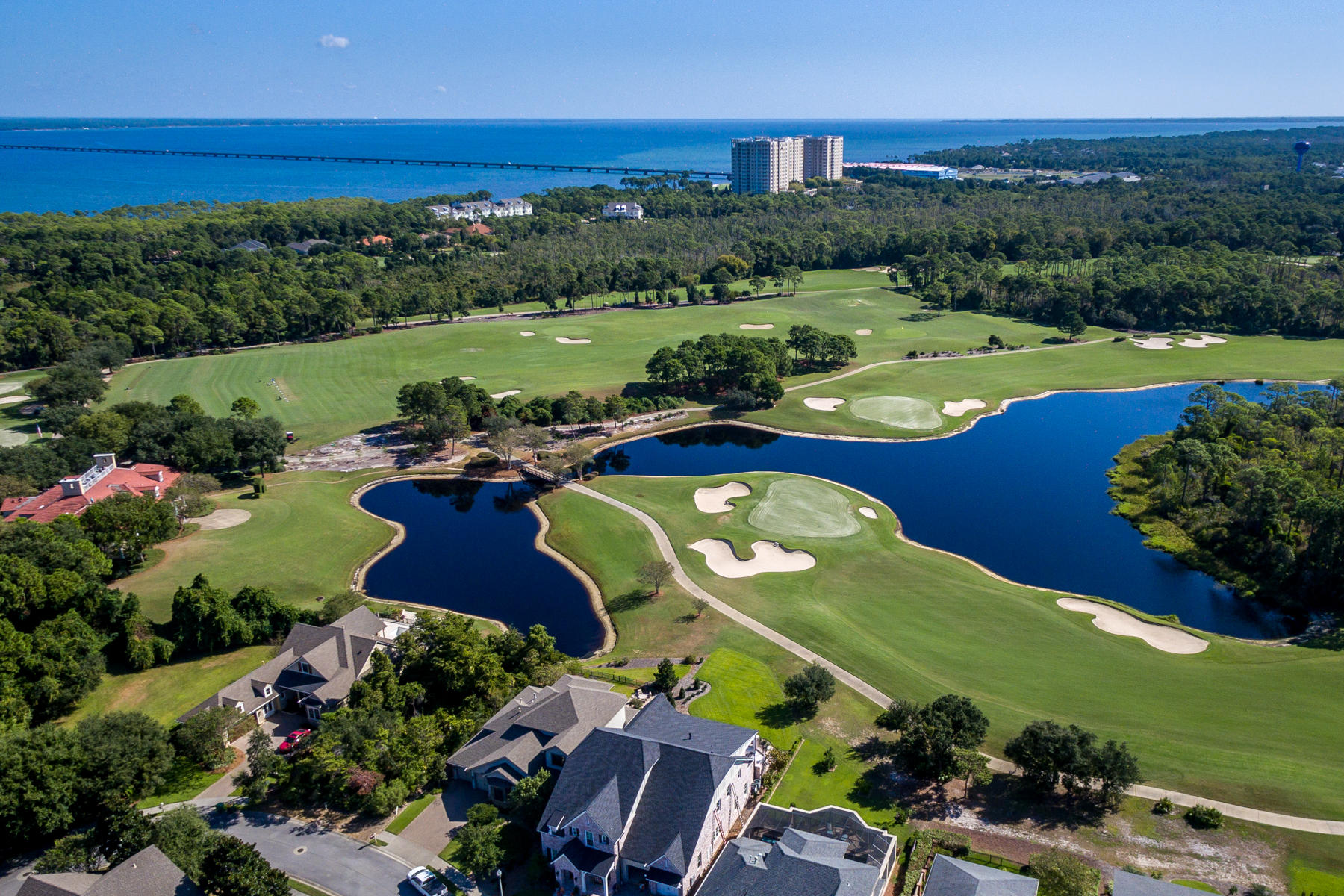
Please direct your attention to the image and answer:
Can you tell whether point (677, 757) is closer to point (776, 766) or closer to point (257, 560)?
point (776, 766)

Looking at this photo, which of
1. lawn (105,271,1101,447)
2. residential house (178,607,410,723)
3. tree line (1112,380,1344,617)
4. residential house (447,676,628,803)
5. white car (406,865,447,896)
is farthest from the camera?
lawn (105,271,1101,447)

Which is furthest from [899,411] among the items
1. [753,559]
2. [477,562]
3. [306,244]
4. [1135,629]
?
[306,244]

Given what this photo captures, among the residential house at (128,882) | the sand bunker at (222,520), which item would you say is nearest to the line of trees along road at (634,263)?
the sand bunker at (222,520)

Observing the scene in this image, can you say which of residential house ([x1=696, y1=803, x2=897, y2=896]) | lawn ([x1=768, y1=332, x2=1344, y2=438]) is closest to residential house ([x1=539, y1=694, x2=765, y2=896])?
residential house ([x1=696, y1=803, x2=897, y2=896])

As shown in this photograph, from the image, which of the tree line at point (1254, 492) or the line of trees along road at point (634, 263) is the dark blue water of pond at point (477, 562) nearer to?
the tree line at point (1254, 492)

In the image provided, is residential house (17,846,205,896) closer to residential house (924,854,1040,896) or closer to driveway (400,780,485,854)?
driveway (400,780,485,854)

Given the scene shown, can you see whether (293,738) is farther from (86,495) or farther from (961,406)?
(961,406)
